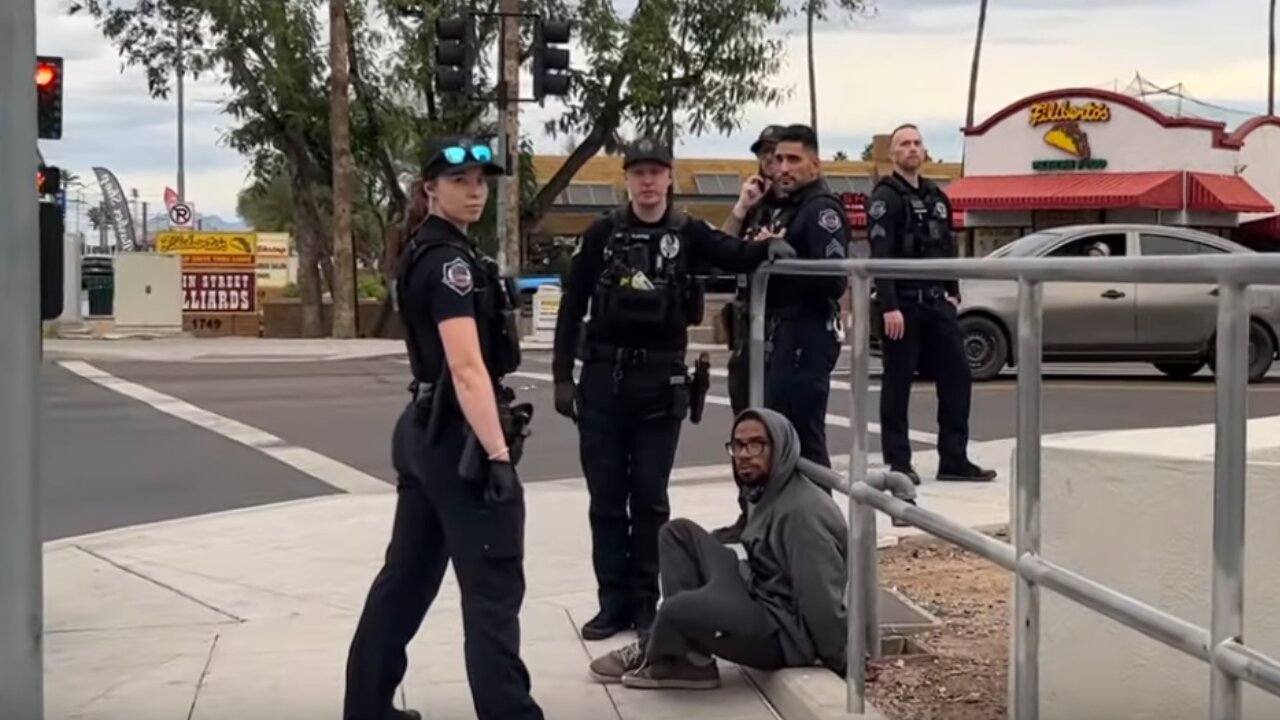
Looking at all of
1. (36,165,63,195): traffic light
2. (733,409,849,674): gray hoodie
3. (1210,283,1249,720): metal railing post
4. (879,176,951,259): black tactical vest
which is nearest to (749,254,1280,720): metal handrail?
(1210,283,1249,720): metal railing post

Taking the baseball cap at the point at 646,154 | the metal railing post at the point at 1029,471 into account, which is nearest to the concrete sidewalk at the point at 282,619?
the metal railing post at the point at 1029,471

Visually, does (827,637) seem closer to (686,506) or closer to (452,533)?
(452,533)

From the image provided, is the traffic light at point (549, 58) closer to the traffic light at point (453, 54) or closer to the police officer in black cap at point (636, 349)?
the traffic light at point (453, 54)

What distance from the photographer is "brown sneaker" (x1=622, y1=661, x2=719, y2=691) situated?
5.62 meters

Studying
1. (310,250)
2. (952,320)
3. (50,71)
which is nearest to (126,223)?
(310,250)

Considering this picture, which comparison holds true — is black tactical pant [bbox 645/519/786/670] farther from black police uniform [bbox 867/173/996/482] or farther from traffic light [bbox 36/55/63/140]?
traffic light [bbox 36/55/63/140]

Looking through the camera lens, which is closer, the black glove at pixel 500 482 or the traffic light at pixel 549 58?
the black glove at pixel 500 482

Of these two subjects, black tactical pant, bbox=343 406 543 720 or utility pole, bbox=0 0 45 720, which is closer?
black tactical pant, bbox=343 406 543 720

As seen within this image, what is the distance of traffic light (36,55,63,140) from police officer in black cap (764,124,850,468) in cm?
742

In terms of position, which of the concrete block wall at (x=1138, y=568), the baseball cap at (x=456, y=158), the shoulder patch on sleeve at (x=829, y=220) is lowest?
the concrete block wall at (x=1138, y=568)

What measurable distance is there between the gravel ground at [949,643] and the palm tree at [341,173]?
80.0 feet

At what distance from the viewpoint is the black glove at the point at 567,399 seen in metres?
6.25

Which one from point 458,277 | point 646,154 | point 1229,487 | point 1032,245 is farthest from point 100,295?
point 1229,487

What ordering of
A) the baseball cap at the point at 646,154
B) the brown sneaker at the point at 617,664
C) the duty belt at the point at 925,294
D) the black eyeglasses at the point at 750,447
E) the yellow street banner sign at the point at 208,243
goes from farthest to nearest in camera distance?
1. the yellow street banner sign at the point at 208,243
2. the duty belt at the point at 925,294
3. the baseball cap at the point at 646,154
4. the brown sneaker at the point at 617,664
5. the black eyeglasses at the point at 750,447
